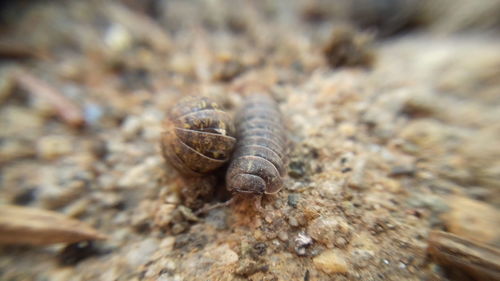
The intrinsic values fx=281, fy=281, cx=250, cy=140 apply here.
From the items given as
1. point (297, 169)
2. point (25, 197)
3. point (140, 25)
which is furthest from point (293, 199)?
point (140, 25)

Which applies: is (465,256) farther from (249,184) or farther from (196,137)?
(196,137)

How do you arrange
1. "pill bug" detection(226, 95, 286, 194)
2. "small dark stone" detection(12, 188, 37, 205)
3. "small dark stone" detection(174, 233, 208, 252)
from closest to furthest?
"small dark stone" detection(174, 233, 208, 252) → "pill bug" detection(226, 95, 286, 194) → "small dark stone" detection(12, 188, 37, 205)

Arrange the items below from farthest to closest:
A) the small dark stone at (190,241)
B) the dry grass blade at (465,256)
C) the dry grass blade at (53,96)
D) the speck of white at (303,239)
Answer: the dry grass blade at (53,96), the small dark stone at (190,241), the speck of white at (303,239), the dry grass blade at (465,256)

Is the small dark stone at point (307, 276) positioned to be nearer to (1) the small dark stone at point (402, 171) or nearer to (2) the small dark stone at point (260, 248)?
(2) the small dark stone at point (260, 248)

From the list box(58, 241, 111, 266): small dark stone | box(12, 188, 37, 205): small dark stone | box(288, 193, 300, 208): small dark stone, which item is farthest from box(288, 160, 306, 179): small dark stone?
box(12, 188, 37, 205): small dark stone

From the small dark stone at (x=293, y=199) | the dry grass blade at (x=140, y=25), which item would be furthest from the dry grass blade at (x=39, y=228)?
the dry grass blade at (x=140, y=25)

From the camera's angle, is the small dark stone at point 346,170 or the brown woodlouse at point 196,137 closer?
the brown woodlouse at point 196,137

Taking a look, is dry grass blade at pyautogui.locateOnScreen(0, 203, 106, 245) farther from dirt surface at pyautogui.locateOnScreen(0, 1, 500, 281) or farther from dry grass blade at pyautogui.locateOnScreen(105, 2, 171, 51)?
dry grass blade at pyautogui.locateOnScreen(105, 2, 171, 51)

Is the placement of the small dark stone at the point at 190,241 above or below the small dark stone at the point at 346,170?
below
